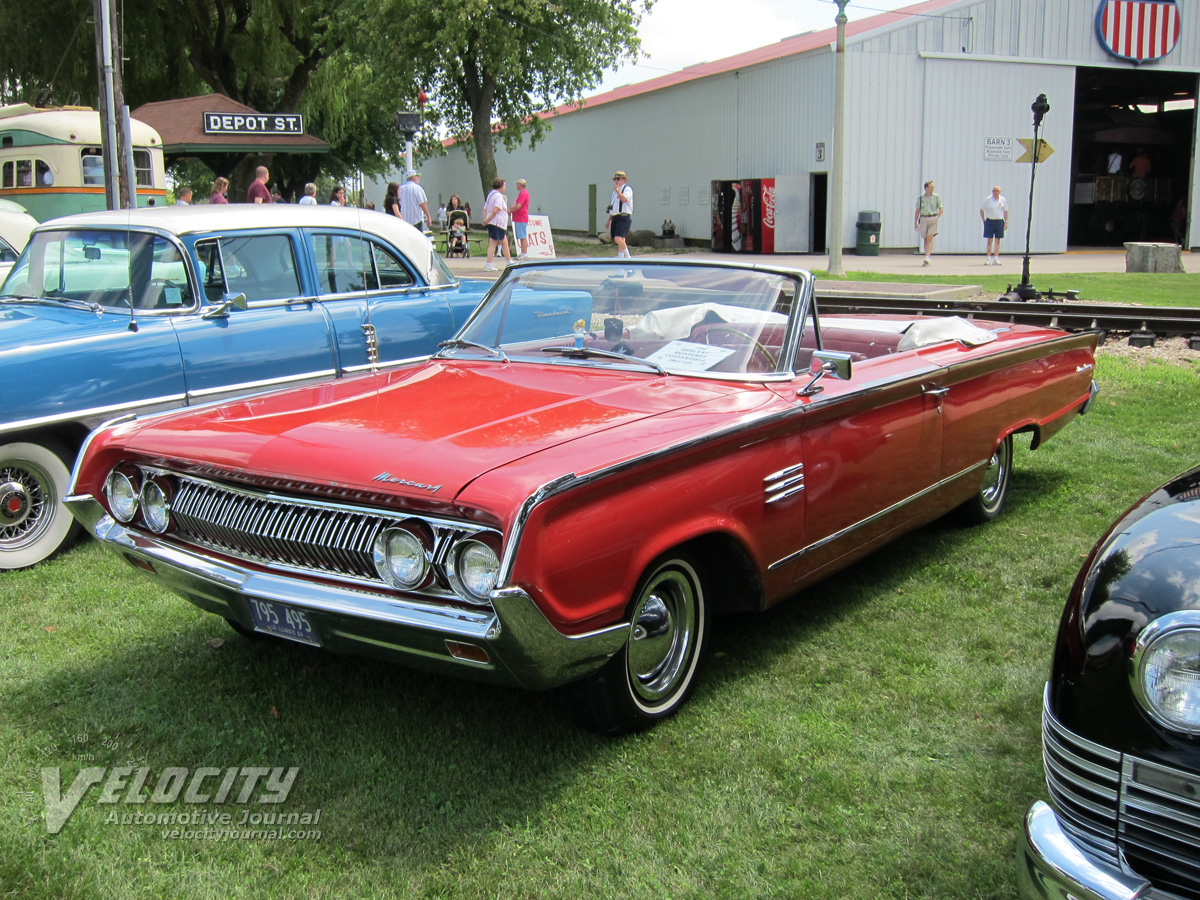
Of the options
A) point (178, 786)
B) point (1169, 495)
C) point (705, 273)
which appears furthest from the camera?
point (705, 273)

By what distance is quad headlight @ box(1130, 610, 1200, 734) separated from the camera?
6.57 ft

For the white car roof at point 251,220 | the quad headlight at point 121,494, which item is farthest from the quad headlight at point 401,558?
the white car roof at point 251,220

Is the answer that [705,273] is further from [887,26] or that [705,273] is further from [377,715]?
[887,26]

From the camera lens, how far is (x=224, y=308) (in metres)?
5.82

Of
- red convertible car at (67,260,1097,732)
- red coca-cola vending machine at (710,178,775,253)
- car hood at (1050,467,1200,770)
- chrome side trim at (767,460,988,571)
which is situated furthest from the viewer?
red coca-cola vending machine at (710,178,775,253)

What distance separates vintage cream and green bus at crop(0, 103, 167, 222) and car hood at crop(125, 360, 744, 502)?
1766 centimetres

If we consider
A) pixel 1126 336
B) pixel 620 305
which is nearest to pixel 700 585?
pixel 620 305

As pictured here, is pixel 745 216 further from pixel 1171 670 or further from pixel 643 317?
pixel 1171 670

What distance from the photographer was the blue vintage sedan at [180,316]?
508 centimetres

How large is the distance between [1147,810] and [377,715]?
234 cm

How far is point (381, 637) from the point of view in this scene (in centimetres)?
294

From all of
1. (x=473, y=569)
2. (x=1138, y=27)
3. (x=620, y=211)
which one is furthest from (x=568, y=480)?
(x=1138, y=27)

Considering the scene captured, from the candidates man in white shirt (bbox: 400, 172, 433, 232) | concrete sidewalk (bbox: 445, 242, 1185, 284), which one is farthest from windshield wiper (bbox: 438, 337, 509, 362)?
concrete sidewalk (bbox: 445, 242, 1185, 284)

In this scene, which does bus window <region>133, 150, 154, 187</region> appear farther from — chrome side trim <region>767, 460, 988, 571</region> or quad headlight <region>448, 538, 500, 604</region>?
quad headlight <region>448, 538, 500, 604</region>
